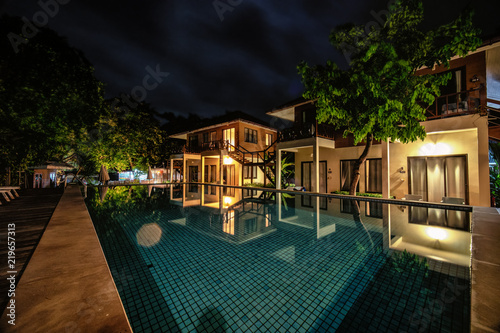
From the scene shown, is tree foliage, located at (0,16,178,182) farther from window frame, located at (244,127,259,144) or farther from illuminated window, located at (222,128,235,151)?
window frame, located at (244,127,259,144)

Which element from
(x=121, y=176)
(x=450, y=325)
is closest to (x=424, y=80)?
(x=450, y=325)

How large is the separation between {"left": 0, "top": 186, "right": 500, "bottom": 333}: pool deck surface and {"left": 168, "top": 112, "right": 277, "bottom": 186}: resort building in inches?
550

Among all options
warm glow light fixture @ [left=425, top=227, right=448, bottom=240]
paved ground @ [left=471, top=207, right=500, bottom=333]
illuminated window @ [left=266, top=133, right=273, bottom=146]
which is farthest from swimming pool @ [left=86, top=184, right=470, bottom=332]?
illuminated window @ [left=266, top=133, right=273, bottom=146]

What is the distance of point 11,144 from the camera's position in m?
7.02

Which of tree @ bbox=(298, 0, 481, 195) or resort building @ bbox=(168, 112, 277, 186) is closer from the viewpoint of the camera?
tree @ bbox=(298, 0, 481, 195)

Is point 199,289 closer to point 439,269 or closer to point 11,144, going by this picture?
point 439,269

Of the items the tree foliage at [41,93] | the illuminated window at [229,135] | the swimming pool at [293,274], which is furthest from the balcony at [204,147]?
the swimming pool at [293,274]

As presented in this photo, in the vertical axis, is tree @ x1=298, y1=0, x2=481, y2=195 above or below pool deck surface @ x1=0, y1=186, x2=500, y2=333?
above

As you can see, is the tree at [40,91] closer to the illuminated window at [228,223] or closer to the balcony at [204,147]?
the illuminated window at [228,223]

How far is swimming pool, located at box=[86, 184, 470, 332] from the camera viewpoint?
8.41 feet

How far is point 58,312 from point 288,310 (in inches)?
99.7

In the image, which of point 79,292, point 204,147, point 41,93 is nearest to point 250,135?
point 204,147

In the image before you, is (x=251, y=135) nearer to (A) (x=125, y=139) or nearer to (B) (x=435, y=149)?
(A) (x=125, y=139)

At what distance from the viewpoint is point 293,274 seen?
365 cm
